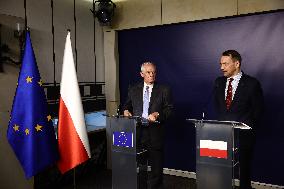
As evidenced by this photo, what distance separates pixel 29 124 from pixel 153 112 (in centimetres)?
136

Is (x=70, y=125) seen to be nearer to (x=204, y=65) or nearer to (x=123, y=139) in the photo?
(x=123, y=139)

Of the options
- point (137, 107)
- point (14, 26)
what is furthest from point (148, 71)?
point (14, 26)

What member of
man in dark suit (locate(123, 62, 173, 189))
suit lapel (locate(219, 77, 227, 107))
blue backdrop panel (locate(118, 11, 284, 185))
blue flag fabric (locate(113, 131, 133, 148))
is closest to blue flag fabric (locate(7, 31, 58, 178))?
blue flag fabric (locate(113, 131, 133, 148))

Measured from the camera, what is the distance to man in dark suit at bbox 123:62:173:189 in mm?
3518

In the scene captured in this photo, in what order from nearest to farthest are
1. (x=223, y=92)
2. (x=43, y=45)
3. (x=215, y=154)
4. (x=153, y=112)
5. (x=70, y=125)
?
(x=215, y=154)
(x=70, y=125)
(x=223, y=92)
(x=153, y=112)
(x=43, y=45)

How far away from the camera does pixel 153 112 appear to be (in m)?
3.54

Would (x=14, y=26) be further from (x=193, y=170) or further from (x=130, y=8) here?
(x=193, y=170)

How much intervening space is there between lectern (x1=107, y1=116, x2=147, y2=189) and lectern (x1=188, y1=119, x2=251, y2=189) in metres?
0.66

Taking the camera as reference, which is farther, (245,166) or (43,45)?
(43,45)

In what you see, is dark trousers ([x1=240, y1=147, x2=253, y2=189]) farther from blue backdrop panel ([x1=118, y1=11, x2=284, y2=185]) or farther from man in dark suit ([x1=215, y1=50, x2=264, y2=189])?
blue backdrop panel ([x1=118, y1=11, x2=284, y2=185])

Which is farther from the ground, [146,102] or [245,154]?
[146,102]

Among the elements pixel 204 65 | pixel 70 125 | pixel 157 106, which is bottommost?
pixel 70 125

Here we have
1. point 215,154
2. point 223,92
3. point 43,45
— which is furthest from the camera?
point 43,45

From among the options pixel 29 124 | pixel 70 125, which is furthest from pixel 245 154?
pixel 29 124
